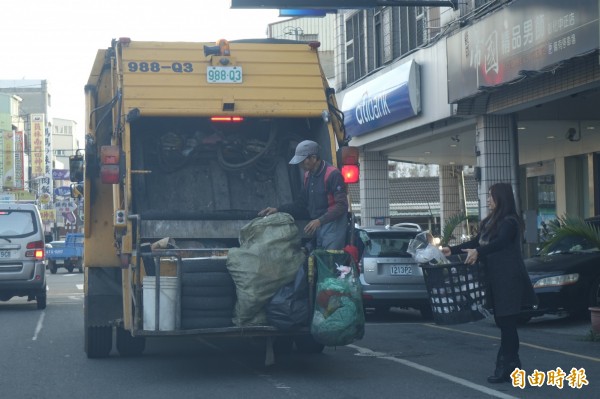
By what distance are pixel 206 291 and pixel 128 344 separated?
2.78m

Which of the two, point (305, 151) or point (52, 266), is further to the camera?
point (52, 266)

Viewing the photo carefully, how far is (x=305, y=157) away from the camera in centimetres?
1005

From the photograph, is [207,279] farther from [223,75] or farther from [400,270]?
[400,270]

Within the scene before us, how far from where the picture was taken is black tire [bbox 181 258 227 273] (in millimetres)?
9461

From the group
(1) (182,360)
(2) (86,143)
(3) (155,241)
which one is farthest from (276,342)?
(2) (86,143)

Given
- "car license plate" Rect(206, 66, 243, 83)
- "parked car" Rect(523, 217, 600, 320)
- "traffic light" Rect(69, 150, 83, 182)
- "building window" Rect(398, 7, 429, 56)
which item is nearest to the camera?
"car license plate" Rect(206, 66, 243, 83)

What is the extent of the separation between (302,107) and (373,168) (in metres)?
18.6

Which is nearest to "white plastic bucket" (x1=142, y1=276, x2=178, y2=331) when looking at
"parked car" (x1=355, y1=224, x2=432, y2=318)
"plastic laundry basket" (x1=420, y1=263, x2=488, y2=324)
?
"plastic laundry basket" (x1=420, y1=263, x2=488, y2=324)

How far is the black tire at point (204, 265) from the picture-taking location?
9461 mm

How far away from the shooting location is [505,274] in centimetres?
905

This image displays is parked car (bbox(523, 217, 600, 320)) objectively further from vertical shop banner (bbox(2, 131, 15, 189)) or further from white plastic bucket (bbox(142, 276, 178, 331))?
vertical shop banner (bbox(2, 131, 15, 189))

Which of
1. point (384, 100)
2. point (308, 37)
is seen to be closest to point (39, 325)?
point (384, 100)

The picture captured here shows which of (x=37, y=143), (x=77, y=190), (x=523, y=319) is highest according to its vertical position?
(x=37, y=143)

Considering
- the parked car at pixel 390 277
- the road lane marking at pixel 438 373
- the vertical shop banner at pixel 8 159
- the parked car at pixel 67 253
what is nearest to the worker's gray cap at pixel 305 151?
the road lane marking at pixel 438 373
